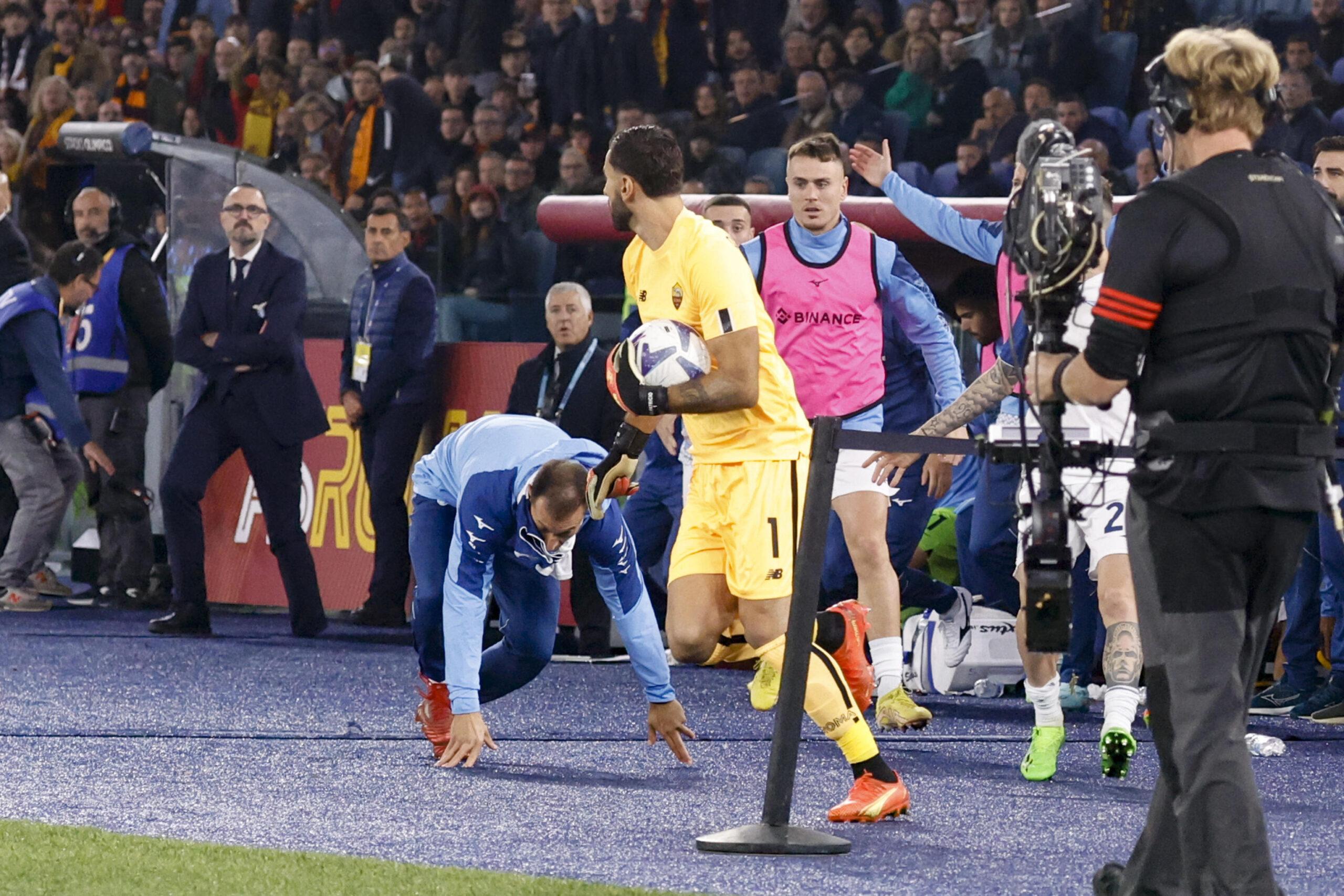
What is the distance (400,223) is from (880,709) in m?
4.58

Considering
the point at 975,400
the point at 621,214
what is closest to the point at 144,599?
the point at 975,400

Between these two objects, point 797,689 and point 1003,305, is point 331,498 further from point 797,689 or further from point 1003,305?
point 797,689

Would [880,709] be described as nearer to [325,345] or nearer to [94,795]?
[94,795]

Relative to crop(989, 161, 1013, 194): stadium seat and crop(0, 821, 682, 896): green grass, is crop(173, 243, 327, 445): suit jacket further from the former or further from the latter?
crop(0, 821, 682, 896): green grass

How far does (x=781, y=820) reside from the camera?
5.36 meters

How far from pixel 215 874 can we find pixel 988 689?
187 inches

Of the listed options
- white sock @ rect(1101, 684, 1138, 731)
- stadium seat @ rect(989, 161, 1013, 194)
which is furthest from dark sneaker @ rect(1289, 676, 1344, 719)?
stadium seat @ rect(989, 161, 1013, 194)

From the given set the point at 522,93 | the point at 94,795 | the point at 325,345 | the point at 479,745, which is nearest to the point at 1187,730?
the point at 479,745

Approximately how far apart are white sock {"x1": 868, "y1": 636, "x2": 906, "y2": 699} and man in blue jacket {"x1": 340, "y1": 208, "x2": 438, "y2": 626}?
3.90 m

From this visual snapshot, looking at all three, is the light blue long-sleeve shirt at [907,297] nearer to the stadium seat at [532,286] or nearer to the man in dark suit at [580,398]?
the man in dark suit at [580,398]

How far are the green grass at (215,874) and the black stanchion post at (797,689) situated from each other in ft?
2.00

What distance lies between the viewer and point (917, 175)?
13.5 meters

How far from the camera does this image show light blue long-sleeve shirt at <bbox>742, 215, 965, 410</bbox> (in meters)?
7.98

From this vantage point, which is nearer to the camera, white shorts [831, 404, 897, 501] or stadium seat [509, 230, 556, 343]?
white shorts [831, 404, 897, 501]
